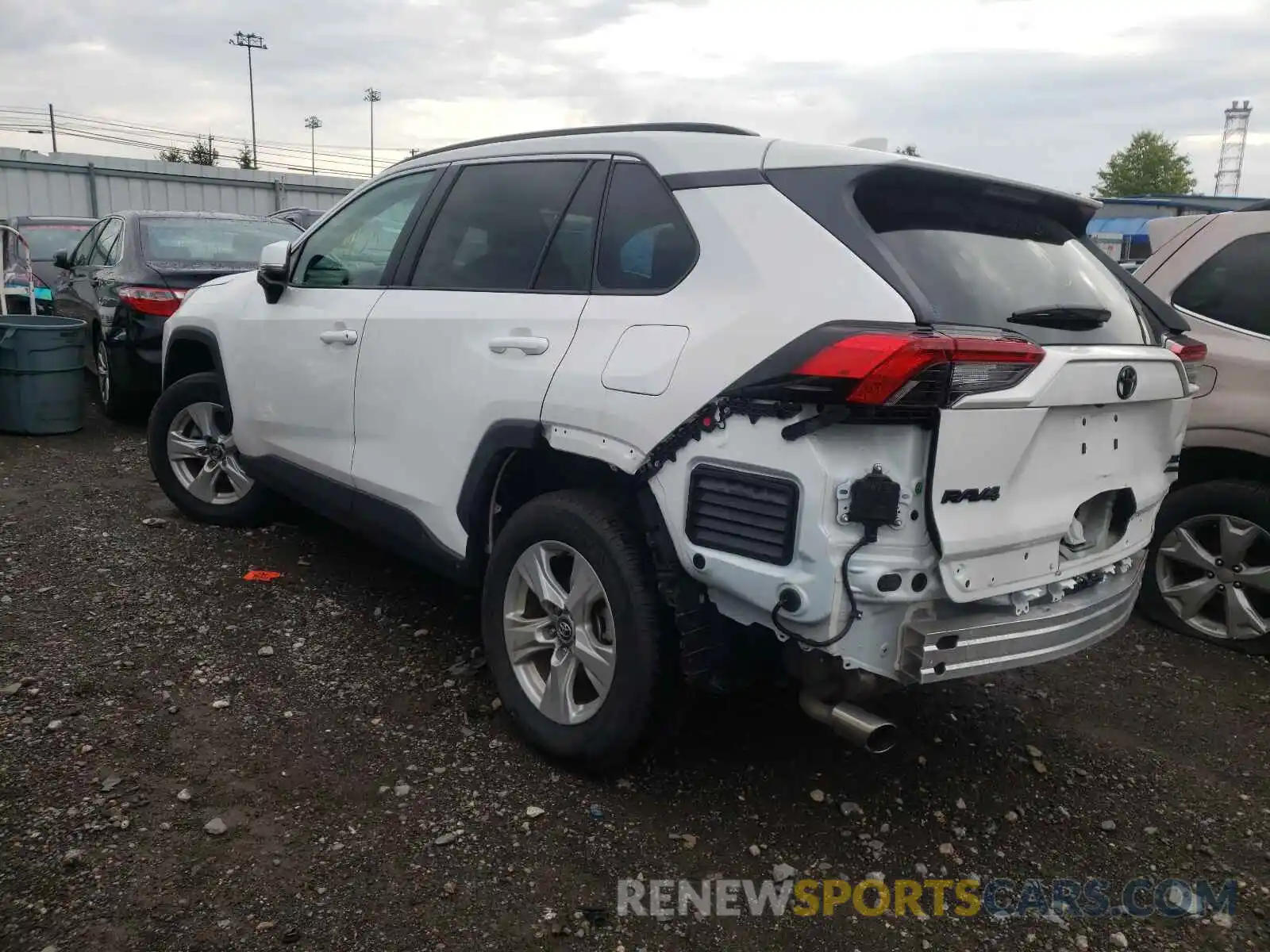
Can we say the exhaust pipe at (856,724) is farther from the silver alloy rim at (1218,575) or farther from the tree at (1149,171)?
the tree at (1149,171)

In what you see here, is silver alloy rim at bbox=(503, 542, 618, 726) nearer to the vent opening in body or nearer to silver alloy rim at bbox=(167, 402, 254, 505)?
the vent opening in body

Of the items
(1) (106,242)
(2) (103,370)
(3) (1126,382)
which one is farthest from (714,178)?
(1) (106,242)

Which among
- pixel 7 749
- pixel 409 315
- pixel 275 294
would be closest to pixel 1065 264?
pixel 409 315

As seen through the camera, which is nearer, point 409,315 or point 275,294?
point 409,315

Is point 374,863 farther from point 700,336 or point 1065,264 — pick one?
point 1065,264

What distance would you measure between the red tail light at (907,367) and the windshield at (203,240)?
21.8 feet

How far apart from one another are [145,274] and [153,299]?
0.22 metres

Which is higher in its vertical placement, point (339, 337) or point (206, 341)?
point (339, 337)

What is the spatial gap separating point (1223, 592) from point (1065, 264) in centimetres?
228

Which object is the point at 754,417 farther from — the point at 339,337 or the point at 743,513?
the point at 339,337

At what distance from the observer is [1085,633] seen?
108 inches

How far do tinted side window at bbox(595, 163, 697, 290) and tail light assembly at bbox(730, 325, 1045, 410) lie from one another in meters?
0.56

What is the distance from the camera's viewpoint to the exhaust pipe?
2.45 m

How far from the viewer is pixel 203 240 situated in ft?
25.6
